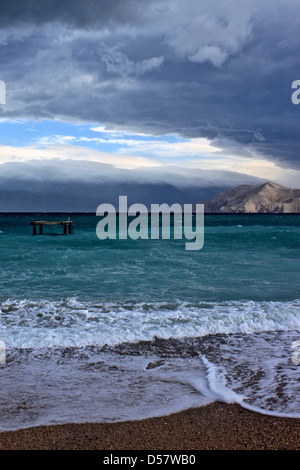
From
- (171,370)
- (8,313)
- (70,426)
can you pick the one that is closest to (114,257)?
(8,313)

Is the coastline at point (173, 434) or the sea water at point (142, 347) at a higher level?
the coastline at point (173, 434)

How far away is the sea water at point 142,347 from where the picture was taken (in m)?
5.61

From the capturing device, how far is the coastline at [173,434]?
446 cm

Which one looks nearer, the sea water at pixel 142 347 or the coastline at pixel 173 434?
the coastline at pixel 173 434

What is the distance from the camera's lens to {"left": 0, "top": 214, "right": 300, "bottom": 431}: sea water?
5.61m

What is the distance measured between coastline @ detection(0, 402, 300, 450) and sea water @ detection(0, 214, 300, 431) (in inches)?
9.0

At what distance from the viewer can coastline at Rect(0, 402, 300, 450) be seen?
446cm

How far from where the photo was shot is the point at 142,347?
8.24 metres

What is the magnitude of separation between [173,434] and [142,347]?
3619mm

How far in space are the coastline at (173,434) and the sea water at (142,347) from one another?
228 millimetres

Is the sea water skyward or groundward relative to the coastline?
groundward

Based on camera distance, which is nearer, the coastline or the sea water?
the coastline

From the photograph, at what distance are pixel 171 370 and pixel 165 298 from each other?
269 inches

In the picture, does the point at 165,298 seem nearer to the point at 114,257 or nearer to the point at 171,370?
the point at 171,370
